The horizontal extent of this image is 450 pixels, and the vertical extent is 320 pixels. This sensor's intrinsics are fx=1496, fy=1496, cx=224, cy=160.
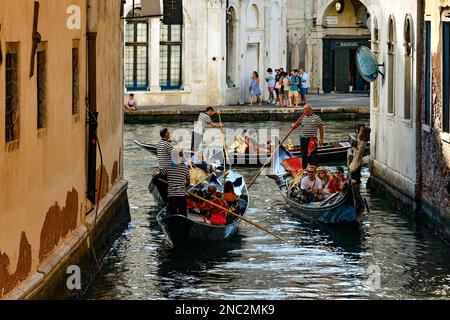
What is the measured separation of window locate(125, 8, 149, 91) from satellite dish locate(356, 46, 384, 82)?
1546 cm

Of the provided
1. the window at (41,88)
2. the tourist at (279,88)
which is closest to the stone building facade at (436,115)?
→ the window at (41,88)

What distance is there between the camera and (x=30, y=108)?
1239 centimetres

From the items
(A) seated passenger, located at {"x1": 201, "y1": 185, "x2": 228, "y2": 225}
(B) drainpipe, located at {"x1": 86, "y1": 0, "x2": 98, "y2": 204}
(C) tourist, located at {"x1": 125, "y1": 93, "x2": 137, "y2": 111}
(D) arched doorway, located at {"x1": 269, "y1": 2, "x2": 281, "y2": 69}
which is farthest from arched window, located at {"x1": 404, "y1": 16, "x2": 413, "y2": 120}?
(D) arched doorway, located at {"x1": 269, "y1": 2, "x2": 281, "y2": 69}

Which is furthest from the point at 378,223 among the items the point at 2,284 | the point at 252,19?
the point at 252,19

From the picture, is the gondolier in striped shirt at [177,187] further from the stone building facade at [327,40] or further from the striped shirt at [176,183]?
the stone building facade at [327,40]

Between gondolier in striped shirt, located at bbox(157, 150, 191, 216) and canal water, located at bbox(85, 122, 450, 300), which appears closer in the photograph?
canal water, located at bbox(85, 122, 450, 300)

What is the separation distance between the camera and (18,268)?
38.2 ft

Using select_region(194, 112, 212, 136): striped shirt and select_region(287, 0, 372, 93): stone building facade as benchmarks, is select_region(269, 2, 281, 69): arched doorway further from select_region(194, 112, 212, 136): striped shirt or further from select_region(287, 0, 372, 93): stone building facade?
select_region(194, 112, 212, 136): striped shirt

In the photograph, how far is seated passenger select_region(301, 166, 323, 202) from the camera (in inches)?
805

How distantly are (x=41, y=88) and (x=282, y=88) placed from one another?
89.6 feet

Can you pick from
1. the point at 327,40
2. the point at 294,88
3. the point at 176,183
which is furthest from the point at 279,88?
the point at 176,183

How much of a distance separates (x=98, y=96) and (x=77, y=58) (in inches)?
73.7

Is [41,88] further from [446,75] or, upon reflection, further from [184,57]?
[184,57]

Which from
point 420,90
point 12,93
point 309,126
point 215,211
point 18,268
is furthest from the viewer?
point 309,126
